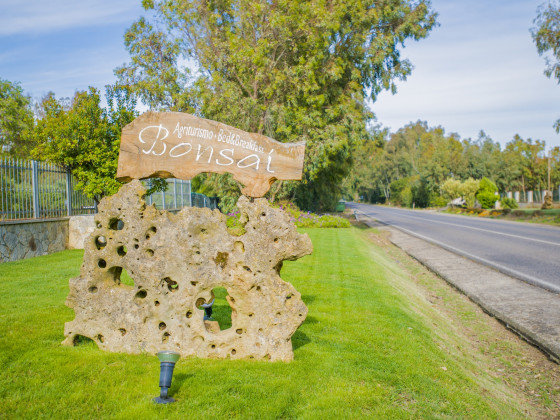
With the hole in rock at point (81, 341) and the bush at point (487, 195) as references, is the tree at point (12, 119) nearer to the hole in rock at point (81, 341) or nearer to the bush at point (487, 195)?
the hole in rock at point (81, 341)

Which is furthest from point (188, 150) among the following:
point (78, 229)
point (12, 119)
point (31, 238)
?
point (12, 119)

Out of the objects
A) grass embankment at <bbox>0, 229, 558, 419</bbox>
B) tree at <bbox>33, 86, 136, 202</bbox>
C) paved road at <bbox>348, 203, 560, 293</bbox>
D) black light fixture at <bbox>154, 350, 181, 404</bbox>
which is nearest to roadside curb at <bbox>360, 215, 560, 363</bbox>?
paved road at <bbox>348, 203, 560, 293</bbox>

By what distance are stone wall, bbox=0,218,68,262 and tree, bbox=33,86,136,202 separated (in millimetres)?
1368

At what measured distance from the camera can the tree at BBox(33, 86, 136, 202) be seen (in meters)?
13.1

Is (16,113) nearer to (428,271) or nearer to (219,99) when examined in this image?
(219,99)

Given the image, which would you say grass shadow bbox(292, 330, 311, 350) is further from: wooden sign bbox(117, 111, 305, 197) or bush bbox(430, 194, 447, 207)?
bush bbox(430, 194, 447, 207)

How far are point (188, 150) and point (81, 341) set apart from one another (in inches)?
101

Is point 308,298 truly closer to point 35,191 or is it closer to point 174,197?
point 35,191

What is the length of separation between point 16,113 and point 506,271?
121 ft

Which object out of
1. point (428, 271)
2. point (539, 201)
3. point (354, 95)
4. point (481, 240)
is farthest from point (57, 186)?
point (539, 201)

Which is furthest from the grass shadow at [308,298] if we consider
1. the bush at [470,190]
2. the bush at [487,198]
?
the bush at [470,190]

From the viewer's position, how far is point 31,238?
12.3 metres

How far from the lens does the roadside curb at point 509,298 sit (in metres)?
7.12

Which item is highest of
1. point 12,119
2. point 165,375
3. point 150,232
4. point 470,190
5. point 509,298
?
point 12,119
